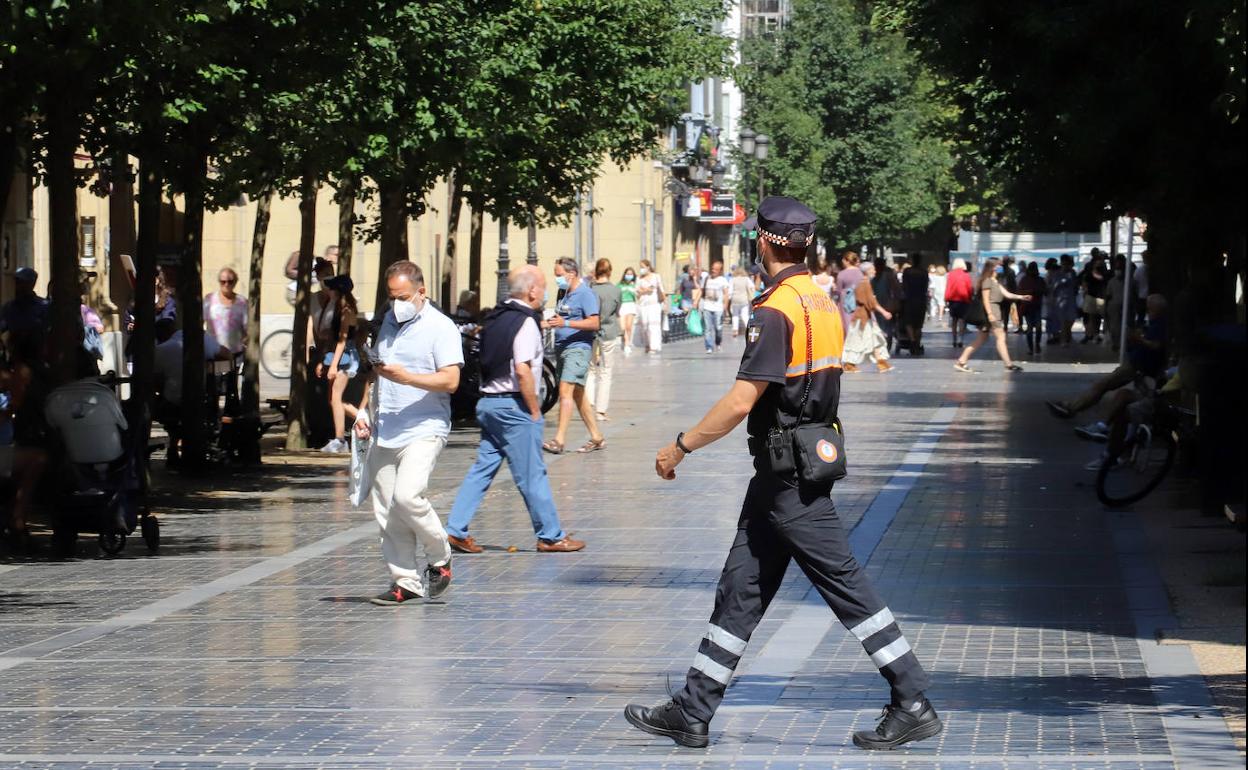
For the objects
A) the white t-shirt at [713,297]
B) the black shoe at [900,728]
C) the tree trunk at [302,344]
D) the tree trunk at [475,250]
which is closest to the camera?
the black shoe at [900,728]

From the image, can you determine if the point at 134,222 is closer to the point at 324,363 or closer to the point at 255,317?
the point at 255,317

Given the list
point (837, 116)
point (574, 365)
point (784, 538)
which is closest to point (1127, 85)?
point (574, 365)

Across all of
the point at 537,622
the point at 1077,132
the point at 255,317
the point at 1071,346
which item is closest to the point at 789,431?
the point at 537,622

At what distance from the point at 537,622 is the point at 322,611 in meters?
1.15

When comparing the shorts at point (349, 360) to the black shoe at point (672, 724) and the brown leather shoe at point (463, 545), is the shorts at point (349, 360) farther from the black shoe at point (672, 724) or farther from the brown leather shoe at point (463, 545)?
the black shoe at point (672, 724)

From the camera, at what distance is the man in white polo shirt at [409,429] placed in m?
10.5

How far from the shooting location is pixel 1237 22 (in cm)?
1077

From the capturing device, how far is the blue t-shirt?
1931 cm

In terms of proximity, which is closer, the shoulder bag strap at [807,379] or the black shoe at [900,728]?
the black shoe at [900,728]

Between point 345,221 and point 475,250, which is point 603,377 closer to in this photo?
point 345,221

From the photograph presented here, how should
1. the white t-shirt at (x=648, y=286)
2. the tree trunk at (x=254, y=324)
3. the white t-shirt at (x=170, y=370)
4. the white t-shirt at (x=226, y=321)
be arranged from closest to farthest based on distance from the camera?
the white t-shirt at (x=170, y=370) < the tree trunk at (x=254, y=324) < the white t-shirt at (x=226, y=321) < the white t-shirt at (x=648, y=286)

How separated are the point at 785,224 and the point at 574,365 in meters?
12.2

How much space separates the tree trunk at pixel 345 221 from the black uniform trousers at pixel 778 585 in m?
14.2

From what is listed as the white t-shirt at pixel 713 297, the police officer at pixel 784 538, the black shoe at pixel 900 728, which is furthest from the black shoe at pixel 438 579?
the white t-shirt at pixel 713 297
